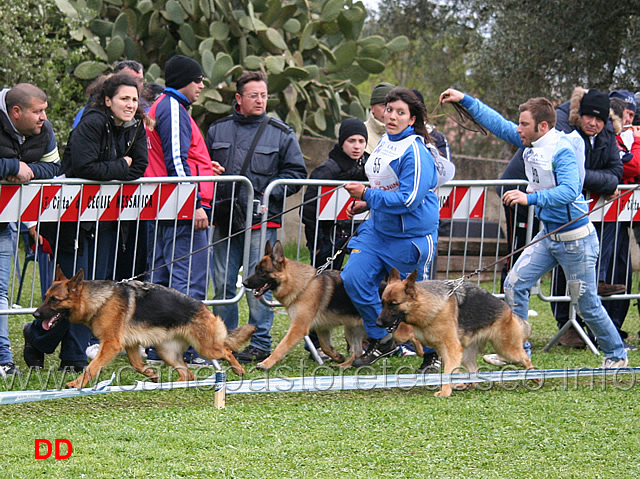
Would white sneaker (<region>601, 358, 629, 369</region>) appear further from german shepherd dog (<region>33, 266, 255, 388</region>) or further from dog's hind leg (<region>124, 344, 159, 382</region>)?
dog's hind leg (<region>124, 344, 159, 382</region>)

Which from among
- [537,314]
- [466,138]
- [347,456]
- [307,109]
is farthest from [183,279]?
[466,138]

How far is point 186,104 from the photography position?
6.80 meters

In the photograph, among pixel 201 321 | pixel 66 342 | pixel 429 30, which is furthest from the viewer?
pixel 429 30

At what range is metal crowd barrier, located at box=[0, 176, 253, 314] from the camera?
603cm

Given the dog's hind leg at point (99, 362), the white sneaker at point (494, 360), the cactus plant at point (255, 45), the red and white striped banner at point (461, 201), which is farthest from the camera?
the cactus plant at point (255, 45)

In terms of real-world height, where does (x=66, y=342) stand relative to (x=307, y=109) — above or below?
below

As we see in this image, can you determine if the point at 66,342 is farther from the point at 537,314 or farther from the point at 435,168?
the point at 537,314

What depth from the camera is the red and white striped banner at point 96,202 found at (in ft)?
19.6

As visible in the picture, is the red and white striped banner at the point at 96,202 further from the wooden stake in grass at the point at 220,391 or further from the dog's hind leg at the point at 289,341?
the wooden stake in grass at the point at 220,391

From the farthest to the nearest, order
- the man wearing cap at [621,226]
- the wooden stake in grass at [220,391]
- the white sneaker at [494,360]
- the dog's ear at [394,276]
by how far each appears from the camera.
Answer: the man wearing cap at [621,226] → the white sneaker at [494,360] → the dog's ear at [394,276] → the wooden stake in grass at [220,391]

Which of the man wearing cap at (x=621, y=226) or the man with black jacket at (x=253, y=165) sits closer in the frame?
the man with black jacket at (x=253, y=165)

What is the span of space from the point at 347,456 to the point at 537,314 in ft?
19.3

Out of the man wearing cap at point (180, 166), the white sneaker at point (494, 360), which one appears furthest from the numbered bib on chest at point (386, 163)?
the white sneaker at point (494, 360)

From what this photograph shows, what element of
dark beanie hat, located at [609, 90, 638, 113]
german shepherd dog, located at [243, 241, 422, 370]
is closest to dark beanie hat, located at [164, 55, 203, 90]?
german shepherd dog, located at [243, 241, 422, 370]
